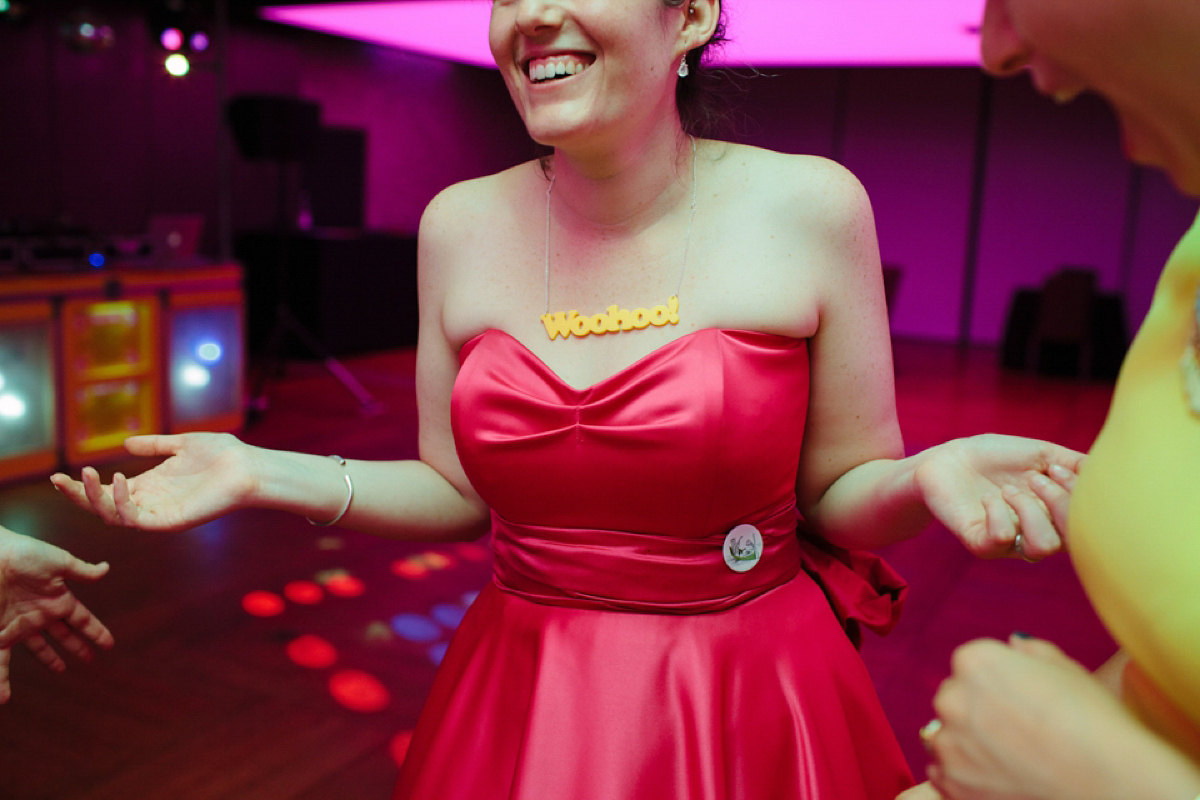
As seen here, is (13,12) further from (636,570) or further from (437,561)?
(636,570)

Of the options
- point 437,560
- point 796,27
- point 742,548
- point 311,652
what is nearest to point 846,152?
point 796,27

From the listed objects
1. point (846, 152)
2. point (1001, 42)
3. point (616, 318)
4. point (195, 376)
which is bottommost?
point (195, 376)

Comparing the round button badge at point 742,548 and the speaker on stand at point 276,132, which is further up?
the speaker on stand at point 276,132

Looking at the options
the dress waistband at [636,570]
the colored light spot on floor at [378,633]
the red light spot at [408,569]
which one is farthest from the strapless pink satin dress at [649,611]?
the red light spot at [408,569]

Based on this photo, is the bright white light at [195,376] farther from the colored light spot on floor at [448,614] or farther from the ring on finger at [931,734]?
the ring on finger at [931,734]

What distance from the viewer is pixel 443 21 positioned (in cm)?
812

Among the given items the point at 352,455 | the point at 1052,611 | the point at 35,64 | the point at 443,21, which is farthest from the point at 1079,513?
the point at 443,21

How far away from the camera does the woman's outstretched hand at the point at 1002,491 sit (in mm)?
775

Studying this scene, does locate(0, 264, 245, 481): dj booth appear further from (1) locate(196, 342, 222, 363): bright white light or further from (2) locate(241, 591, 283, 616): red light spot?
(2) locate(241, 591, 283, 616): red light spot

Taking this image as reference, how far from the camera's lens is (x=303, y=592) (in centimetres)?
332

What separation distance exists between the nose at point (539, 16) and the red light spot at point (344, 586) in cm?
256

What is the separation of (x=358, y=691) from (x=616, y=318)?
1835mm

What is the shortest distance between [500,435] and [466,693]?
0.31m

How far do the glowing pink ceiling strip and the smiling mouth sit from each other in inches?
209
